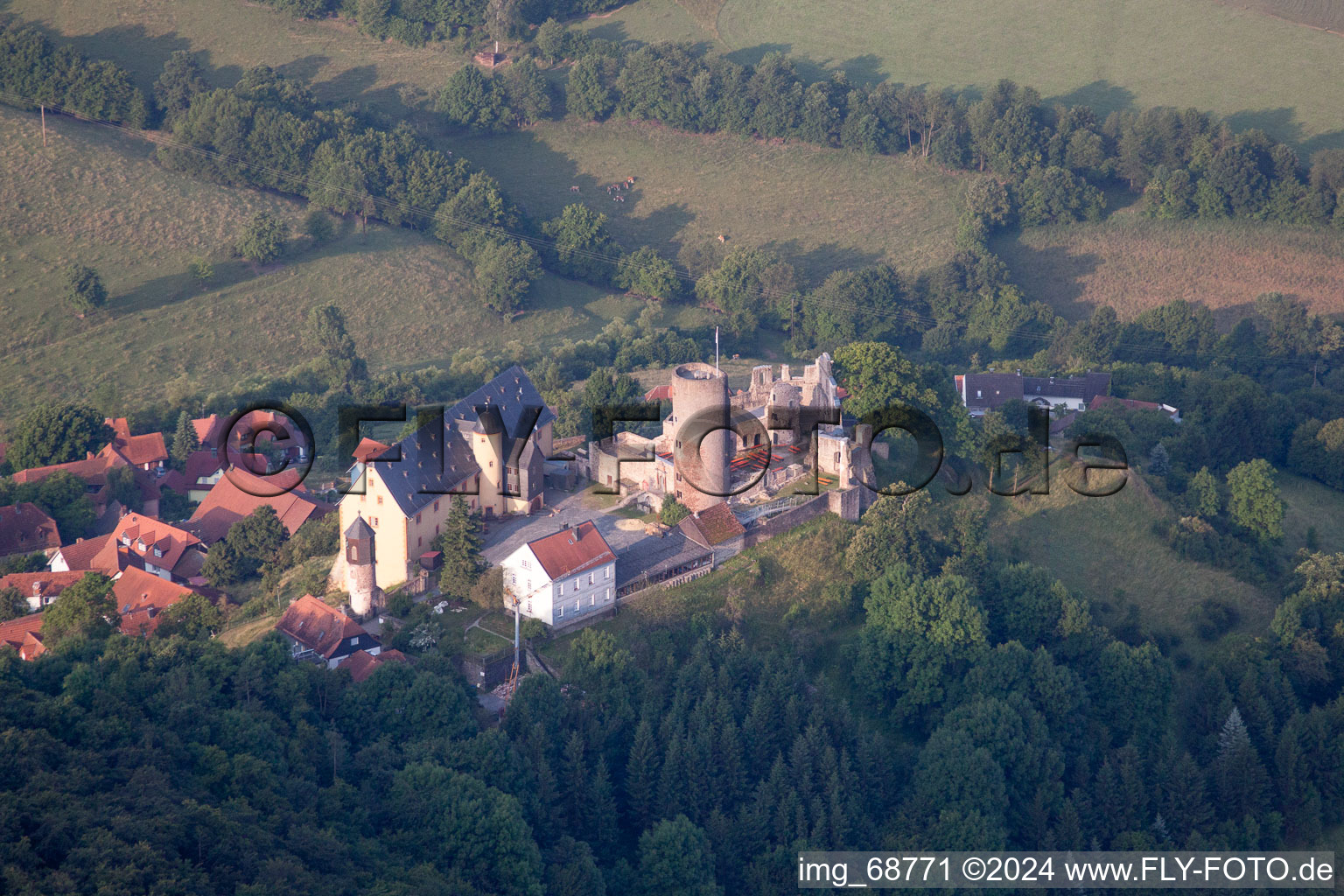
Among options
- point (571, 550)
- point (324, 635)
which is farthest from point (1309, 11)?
point (324, 635)

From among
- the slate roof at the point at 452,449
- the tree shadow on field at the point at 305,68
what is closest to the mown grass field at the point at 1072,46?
the tree shadow on field at the point at 305,68

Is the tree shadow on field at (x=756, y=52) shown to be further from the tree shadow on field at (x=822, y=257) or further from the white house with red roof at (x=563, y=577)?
the white house with red roof at (x=563, y=577)

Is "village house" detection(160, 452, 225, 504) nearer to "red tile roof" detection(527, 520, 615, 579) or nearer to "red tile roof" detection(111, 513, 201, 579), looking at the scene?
"red tile roof" detection(111, 513, 201, 579)

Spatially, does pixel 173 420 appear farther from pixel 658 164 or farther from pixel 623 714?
pixel 658 164

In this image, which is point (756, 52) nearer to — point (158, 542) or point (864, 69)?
point (864, 69)

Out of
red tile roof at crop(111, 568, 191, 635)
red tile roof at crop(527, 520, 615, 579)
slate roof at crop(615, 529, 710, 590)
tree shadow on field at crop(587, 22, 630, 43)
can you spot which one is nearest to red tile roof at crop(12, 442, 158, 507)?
red tile roof at crop(111, 568, 191, 635)

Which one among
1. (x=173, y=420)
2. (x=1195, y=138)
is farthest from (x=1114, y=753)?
(x=1195, y=138)

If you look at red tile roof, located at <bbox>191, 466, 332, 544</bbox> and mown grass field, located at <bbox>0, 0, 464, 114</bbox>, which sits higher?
mown grass field, located at <bbox>0, 0, 464, 114</bbox>
